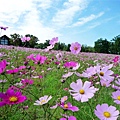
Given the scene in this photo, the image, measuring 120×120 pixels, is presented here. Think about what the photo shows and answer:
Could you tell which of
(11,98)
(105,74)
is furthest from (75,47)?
(11,98)

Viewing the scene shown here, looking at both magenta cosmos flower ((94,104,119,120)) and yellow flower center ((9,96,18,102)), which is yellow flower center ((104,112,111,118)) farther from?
yellow flower center ((9,96,18,102))

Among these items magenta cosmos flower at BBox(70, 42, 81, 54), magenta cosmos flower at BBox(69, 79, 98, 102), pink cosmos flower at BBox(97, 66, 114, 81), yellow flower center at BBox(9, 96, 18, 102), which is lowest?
yellow flower center at BBox(9, 96, 18, 102)

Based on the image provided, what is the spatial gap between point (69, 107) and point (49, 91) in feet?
4.79

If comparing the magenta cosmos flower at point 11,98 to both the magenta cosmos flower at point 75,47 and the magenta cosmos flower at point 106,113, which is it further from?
the magenta cosmos flower at point 75,47

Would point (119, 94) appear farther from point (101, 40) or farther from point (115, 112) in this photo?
point (101, 40)

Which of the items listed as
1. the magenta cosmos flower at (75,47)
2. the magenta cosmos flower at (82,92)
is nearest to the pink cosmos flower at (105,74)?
the magenta cosmos flower at (82,92)

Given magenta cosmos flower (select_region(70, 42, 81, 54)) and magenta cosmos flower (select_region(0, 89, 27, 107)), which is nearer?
magenta cosmos flower (select_region(0, 89, 27, 107))

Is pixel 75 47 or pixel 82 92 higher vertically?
pixel 75 47

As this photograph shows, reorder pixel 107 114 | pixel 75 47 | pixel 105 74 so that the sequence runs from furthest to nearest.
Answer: pixel 75 47 < pixel 105 74 < pixel 107 114

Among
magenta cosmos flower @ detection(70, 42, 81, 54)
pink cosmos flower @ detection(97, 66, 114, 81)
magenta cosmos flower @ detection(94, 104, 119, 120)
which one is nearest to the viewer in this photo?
magenta cosmos flower @ detection(94, 104, 119, 120)

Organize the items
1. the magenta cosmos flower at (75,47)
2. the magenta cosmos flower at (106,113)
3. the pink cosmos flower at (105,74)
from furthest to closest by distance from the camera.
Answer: the magenta cosmos flower at (75,47)
the pink cosmos flower at (105,74)
the magenta cosmos flower at (106,113)

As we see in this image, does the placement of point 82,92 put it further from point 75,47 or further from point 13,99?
point 75,47

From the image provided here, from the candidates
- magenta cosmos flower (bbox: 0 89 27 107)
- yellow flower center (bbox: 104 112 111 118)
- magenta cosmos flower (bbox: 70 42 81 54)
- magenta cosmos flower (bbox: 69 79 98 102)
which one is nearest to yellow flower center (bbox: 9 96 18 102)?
magenta cosmos flower (bbox: 0 89 27 107)

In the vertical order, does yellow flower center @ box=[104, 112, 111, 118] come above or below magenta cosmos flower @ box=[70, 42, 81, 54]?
below
